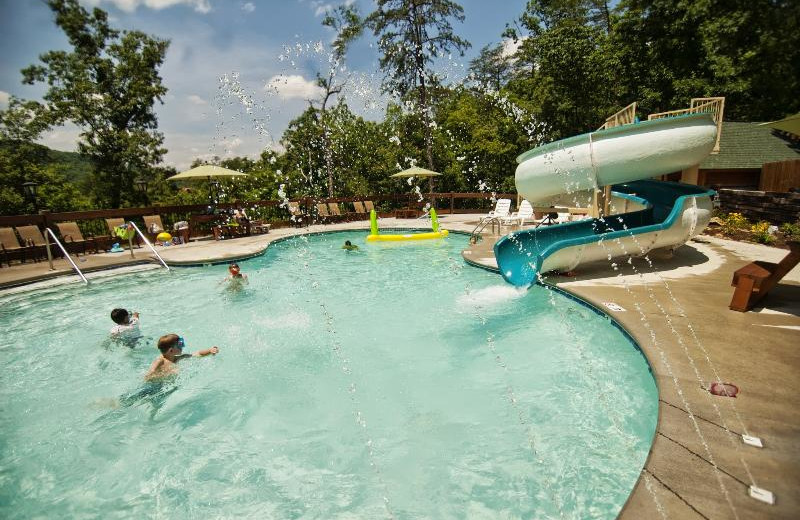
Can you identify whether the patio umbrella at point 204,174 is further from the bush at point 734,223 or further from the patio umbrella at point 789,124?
the bush at point 734,223

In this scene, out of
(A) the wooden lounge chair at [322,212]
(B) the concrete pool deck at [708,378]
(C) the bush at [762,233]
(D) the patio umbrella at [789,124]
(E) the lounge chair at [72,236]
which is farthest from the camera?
(A) the wooden lounge chair at [322,212]

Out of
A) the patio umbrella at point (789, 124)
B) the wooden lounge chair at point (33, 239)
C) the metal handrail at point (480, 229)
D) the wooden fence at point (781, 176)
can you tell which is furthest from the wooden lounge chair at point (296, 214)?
the wooden fence at point (781, 176)

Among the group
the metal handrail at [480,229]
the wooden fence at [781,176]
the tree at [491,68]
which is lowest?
the metal handrail at [480,229]

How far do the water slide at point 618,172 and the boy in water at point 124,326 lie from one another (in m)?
7.42

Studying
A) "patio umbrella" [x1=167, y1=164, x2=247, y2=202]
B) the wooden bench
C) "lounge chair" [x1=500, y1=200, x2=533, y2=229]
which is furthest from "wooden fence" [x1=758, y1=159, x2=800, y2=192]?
"patio umbrella" [x1=167, y1=164, x2=247, y2=202]

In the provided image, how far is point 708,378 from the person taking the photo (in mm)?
3957

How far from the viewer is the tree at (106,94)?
78.2ft

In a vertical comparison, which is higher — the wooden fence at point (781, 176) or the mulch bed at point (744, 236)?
the wooden fence at point (781, 176)

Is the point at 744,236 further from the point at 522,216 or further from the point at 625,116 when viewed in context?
the point at 522,216

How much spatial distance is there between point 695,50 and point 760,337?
30.5 m

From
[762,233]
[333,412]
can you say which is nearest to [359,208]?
[762,233]

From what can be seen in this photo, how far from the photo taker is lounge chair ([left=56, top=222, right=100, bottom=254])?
43.7 feet

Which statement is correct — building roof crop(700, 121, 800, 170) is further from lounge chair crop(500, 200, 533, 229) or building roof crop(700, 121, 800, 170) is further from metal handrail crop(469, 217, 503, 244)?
metal handrail crop(469, 217, 503, 244)

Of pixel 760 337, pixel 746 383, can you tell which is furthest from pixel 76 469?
pixel 760 337
